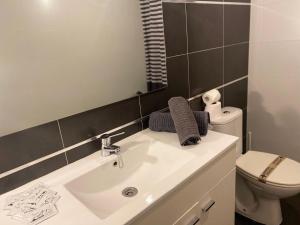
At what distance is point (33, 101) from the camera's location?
962 millimetres

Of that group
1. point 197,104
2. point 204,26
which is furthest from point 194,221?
point 204,26

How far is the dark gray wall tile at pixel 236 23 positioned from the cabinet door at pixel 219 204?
99 centimetres

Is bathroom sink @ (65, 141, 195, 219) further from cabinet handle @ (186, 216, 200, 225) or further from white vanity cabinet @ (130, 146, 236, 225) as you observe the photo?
cabinet handle @ (186, 216, 200, 225)

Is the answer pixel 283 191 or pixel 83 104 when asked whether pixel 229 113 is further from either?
pixel 83 104

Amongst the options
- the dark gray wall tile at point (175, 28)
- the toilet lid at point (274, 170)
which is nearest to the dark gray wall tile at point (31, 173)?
the dark gray wall tile at point (175, 28)

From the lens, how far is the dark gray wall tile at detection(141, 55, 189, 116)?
53.2 inches

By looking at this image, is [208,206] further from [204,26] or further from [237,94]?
[237,94]

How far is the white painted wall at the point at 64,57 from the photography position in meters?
0.89

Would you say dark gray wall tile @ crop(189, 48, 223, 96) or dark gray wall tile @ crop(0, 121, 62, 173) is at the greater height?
dark gray wall tile @ crop(189, 48, 223, 96)

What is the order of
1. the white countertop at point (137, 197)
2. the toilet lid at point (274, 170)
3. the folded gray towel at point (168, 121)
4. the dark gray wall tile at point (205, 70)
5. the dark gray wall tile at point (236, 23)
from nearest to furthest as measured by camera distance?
the white countertop at point (137, 197) → the folded gray towel at point (168, 121) → the toilet lid at point (274, 170) → the dark gray wall tile at point (205, 70) → the dark gray wall tile at point (236, 23)

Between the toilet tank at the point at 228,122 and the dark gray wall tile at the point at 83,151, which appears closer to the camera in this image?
the dark gray wall tile at the point at 83,151

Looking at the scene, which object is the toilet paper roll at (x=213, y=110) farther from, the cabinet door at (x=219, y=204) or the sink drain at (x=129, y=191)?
the sink drain at (x=129, y=191)

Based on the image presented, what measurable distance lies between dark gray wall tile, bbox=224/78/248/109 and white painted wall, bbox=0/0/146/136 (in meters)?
0.86

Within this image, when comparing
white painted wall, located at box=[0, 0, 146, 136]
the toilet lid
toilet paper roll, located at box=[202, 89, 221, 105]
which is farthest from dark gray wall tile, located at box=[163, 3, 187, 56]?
the toilet lid
